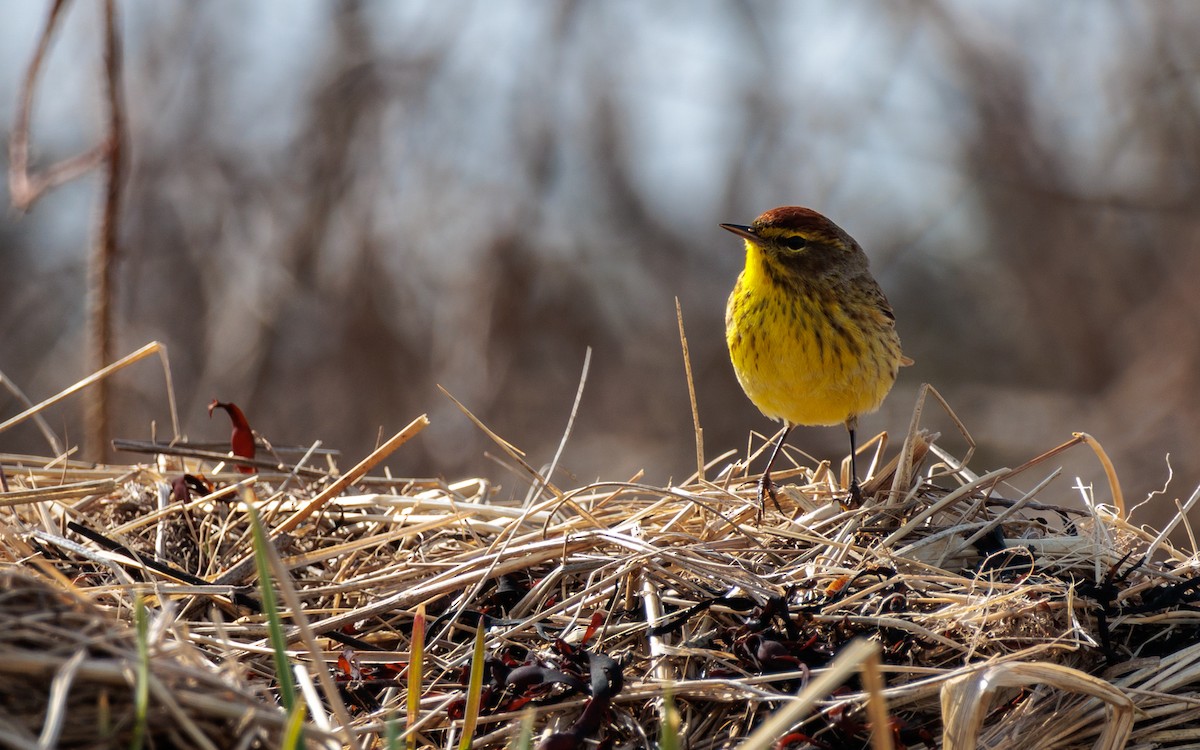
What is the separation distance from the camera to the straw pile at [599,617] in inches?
77.1

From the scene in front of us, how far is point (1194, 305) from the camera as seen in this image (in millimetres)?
10031

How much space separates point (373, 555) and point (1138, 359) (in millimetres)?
8907

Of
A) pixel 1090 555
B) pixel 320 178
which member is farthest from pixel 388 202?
pixel 1090 555

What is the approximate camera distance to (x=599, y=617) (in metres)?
2.92

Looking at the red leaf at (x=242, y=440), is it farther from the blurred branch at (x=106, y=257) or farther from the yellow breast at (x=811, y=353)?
the yellow breast at (x=811, y=353)

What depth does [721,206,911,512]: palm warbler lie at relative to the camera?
14.9 feet

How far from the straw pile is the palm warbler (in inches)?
31.4

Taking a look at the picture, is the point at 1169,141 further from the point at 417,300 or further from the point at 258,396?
the point at 258,396

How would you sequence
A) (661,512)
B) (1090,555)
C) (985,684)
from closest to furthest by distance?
(985,684), (1090,555), (661,512)

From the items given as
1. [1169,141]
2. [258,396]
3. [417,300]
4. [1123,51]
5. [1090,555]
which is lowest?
[258,396]

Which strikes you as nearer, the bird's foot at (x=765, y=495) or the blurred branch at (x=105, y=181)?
the bird's foot at (x=765, y=495)

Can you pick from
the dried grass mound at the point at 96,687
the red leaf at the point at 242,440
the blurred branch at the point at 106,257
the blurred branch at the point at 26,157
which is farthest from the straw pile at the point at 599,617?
the blurred branch at the point at 26,157

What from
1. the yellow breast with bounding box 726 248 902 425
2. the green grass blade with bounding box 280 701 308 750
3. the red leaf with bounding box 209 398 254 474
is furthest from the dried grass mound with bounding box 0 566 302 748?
the yellow breast with bounding box 726 248 902 425

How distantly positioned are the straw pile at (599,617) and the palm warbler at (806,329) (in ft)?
2.62
